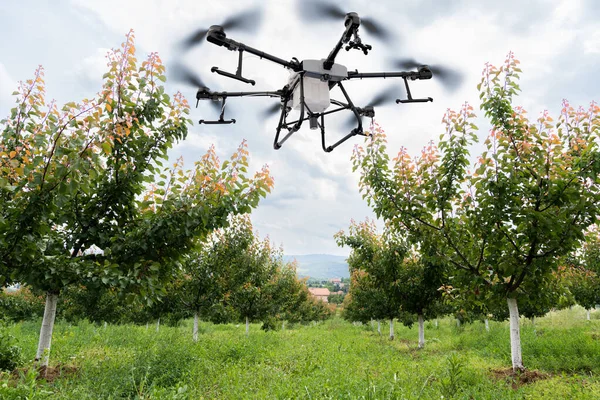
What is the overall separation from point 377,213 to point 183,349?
5.99m

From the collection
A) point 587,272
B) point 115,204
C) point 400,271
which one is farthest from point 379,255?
point 115,204

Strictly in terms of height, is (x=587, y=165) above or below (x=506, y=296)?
above

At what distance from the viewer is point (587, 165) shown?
241 inches

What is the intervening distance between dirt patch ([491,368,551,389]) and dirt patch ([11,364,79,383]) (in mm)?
8219

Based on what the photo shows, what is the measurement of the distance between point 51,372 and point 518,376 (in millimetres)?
9037

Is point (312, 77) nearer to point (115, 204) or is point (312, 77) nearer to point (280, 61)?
point (280, 61)

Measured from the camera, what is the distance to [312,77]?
12.3ft

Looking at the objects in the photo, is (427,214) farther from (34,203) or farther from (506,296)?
(34,203)

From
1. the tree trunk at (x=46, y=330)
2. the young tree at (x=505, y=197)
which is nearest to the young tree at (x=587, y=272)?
the young tree at (x=505, y=197)

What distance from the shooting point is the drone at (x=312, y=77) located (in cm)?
313

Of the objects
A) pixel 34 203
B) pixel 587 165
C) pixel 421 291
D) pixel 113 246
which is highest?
pixel 587 165

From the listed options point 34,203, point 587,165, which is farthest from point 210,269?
point 587,165

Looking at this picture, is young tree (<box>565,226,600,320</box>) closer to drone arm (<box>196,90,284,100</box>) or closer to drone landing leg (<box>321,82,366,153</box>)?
drone landing leg (<box>321,82,366,153</box>)

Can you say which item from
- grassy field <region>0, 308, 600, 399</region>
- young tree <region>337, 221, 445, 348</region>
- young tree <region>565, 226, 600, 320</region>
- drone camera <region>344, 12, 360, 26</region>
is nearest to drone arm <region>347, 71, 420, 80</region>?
drone camera <region>344, 12, 360, 26</region>
